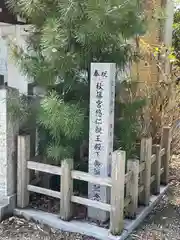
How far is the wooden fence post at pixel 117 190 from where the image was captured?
2990 mm

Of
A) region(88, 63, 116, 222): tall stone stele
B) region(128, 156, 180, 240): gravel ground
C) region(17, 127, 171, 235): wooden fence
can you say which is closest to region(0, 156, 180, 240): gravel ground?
region(128, 156, 180, 240): gravel ground

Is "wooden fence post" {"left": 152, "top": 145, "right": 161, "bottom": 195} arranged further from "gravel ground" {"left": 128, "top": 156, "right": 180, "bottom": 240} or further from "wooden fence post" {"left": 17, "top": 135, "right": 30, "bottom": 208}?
"wooden fence post" {"left": 17, "top": 135, "right": 30, "bottom": 208}

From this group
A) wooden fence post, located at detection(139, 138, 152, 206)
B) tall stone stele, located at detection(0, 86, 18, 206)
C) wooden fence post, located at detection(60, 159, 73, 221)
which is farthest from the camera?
wooden fence post, located at detection(139, 138, 152, 206)

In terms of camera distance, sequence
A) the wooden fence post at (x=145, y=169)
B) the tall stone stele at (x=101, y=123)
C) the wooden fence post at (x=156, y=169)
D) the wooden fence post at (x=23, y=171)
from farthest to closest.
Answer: the wooden fence post at (x=156, y=169)
the wooden fence post at (x=145, y=169)
the wooden fence post at (x=23, y=171)
the tall stone stele at (x=101, y=123)

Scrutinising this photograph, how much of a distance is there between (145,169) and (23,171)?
1367 mm

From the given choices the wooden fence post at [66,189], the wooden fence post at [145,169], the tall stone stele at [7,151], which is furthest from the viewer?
the wooden fence post at [145,169]

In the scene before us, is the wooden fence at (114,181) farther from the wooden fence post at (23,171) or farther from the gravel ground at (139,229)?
the gravel ground at (139,229)

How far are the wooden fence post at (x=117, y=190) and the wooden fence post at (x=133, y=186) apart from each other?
1.15 ft

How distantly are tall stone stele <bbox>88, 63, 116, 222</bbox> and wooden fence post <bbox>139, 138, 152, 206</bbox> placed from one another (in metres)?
0.61

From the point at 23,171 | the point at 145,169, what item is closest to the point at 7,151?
the point at 23,171

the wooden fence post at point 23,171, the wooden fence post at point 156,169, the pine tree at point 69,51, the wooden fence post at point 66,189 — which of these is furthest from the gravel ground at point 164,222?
the wooden fence post at point 23,171

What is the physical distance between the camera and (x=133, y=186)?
340 centimetres

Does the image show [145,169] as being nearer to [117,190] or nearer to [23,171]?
[117,190]

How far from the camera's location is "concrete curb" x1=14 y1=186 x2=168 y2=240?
314 cm
